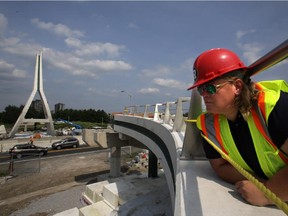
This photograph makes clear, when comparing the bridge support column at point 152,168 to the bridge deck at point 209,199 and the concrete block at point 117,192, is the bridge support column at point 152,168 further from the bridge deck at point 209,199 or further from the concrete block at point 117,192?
the bridge deck at point 209,199

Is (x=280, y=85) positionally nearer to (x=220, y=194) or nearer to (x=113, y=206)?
(x=220, y=194)

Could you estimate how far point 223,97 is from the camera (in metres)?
2.01

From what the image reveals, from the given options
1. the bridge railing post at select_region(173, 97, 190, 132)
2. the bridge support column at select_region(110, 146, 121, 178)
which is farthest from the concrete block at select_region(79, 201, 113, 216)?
the bridge support column at select_region(110, 146, 121, 178)

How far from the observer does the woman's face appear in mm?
1997

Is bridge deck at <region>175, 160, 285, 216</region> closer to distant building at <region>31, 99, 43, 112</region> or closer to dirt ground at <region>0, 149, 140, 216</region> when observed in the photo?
dirt ground at <region>0, 149, 140, 216</region>

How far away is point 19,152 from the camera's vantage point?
99.1 ft

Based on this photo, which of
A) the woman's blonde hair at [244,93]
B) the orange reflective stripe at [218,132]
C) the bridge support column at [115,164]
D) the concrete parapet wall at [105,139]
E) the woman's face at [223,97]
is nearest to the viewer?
the woman's blonde hair at [244,93]

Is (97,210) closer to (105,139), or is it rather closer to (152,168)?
(152,168)

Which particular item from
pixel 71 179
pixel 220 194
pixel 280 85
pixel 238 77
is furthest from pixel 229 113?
pixel 71 179

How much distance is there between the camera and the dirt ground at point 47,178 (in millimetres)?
18109

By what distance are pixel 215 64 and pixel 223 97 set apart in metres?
0.32

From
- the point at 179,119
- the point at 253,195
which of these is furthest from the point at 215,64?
the point at 179,119

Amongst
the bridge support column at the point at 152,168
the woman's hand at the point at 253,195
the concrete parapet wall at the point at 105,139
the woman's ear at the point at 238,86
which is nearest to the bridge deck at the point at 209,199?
the woman's hand at the point at 253,195

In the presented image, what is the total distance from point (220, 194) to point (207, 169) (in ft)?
2.65
